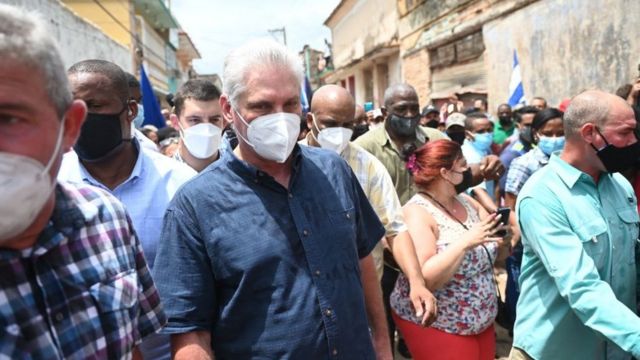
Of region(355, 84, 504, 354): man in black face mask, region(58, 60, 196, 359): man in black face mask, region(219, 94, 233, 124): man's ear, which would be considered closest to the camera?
region(219, 94, 233, 124): man's ear

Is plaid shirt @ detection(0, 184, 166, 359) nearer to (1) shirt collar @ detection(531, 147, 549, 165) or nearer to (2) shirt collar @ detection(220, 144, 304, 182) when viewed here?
(2) shirt collar @ detection(220, 144, 304, 182)

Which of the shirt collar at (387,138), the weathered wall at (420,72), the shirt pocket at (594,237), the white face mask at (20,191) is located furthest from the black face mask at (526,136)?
the weathered wall at (420,72)

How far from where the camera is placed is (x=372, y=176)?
10.5 feet

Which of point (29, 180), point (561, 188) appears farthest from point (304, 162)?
point (561, 188)

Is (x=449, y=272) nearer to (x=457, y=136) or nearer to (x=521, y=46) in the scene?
(x=457, y=136)

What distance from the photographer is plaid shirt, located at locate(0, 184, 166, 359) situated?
3.56ft

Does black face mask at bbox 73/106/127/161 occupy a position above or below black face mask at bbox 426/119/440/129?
above

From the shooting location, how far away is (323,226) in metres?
1.87

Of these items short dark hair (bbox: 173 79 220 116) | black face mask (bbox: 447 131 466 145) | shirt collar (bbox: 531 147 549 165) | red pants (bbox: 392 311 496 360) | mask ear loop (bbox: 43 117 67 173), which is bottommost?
red pants (bbox: 392 311 496 360)

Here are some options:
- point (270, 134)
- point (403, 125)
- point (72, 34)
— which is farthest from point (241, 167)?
point (72, 34)

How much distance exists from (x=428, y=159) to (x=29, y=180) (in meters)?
2.47

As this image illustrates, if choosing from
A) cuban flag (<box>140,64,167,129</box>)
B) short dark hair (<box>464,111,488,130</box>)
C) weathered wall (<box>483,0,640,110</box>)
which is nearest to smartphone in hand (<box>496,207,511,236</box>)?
short dark hair (<box>464,111,488,130</box>)

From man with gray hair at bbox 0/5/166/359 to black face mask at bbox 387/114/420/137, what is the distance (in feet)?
11.1

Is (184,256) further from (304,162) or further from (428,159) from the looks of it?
(428,159)
